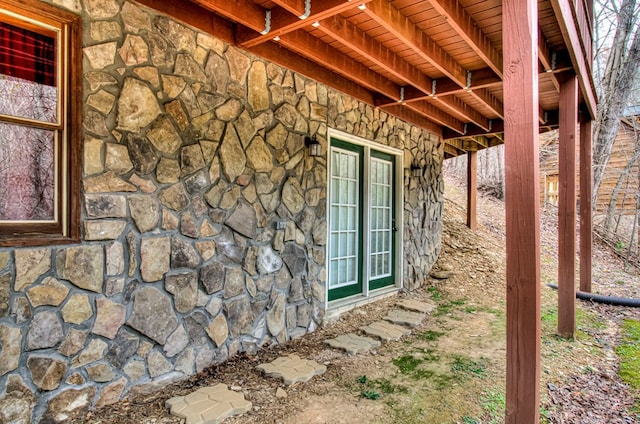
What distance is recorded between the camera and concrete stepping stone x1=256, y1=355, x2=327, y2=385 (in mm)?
2791

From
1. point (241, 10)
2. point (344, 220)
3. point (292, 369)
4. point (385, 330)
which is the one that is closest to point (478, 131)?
point (344, 220)

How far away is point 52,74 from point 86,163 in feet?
1.89

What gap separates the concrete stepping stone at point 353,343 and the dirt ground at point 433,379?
79 millimetres

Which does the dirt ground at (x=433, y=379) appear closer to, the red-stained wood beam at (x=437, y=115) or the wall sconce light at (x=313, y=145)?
the wall sconce light at (x=313, y=145)

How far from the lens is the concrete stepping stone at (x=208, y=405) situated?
2219 mm

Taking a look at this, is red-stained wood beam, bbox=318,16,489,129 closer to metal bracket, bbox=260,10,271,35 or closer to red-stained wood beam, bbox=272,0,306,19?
red-stained wood beam, bbox=272,0,306,19

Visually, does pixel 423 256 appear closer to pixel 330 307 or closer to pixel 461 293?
pixel 461 293

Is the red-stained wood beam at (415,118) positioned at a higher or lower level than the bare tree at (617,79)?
lower

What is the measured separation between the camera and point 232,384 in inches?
106

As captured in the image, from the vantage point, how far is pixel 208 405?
2.35 meters

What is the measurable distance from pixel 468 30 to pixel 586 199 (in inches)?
130

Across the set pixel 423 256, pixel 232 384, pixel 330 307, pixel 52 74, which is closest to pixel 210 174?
pixel 52 74

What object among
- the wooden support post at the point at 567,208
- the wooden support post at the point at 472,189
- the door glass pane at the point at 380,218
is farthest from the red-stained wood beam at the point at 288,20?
the wooden support post at the point at 472,189

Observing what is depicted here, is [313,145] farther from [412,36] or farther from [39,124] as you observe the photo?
Result: [39,124]
